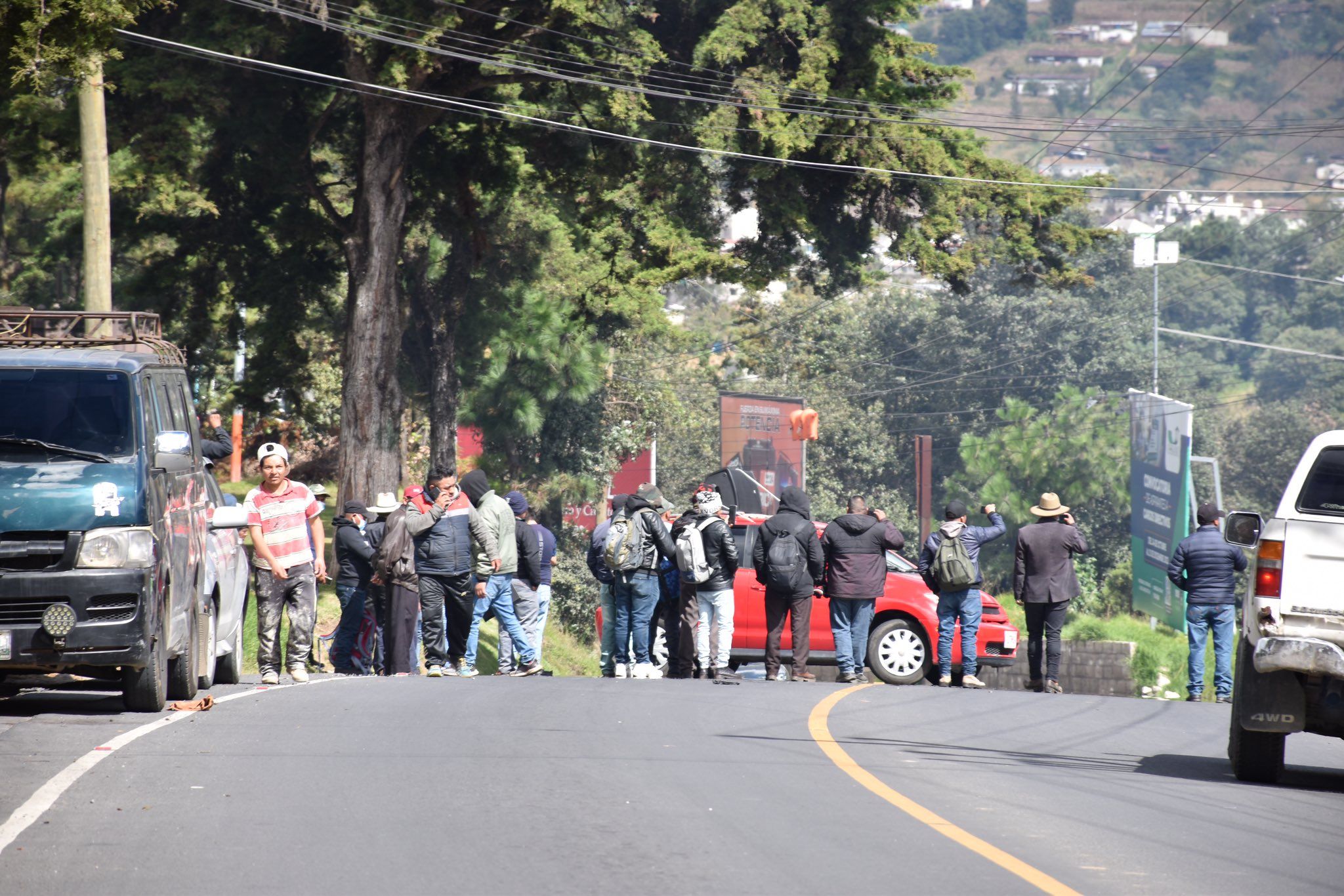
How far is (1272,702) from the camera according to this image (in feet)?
30.8

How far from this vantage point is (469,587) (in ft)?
55.8

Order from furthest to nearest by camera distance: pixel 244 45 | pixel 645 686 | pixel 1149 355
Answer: pixel 1149 355 → pixel 244 45 → pixel 645 686

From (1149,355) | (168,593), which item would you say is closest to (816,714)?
(168,593)

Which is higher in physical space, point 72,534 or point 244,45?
point 244,45

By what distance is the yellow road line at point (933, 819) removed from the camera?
263 inches

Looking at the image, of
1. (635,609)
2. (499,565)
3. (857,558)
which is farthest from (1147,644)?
(499,565)

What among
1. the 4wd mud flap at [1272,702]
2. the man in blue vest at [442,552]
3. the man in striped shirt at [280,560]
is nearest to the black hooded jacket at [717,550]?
the man in blue vest at [442,552]

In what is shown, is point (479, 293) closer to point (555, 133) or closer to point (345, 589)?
point (555, 133)

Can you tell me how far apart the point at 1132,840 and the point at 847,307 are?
70.4 metres

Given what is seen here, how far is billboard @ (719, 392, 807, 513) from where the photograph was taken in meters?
59.8

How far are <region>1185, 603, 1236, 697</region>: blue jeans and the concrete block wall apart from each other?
22.7 feet

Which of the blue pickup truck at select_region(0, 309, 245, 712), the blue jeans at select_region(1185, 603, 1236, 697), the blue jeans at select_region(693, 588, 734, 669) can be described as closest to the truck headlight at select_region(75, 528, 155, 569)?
the blue pickup truck at select_region(0, 309, 245, 712)

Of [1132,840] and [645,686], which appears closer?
[1132,840]

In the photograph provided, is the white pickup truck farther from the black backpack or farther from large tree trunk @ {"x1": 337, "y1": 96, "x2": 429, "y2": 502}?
large tree trunk @ {"x1": 337, "y1": 96, "x2": 429, "y2": 502}
